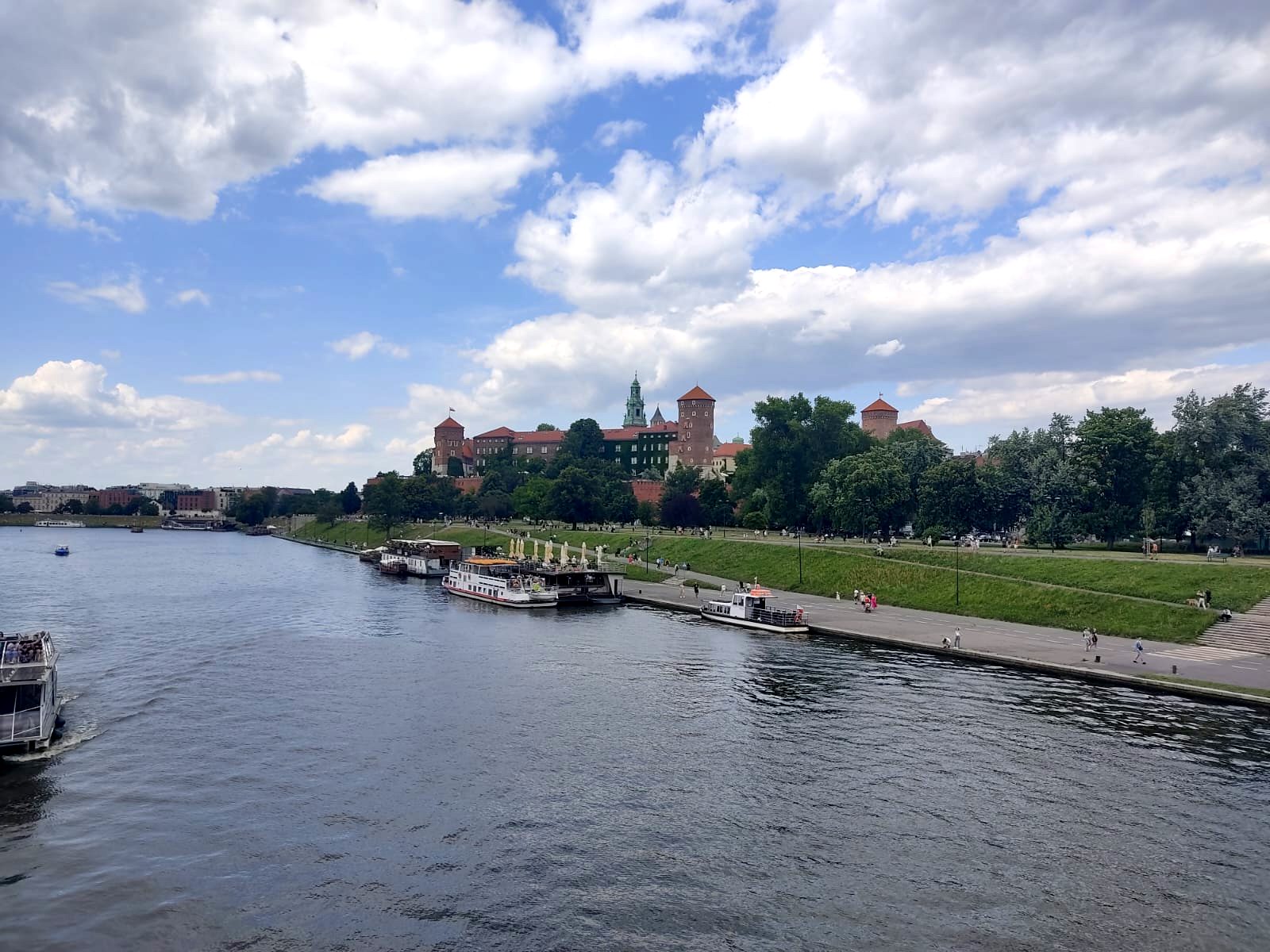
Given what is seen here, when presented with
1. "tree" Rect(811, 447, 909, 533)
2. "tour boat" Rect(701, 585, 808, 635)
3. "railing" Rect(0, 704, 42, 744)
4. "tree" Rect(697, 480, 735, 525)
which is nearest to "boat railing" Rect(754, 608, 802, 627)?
"tour boat" Rect(701, 585, 808, 635)

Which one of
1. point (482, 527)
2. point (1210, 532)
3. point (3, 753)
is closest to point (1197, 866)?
point (3, 753)

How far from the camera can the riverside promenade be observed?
4638cm

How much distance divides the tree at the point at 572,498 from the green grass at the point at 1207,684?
11481 cm

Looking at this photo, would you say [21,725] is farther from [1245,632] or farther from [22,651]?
[1245,632]

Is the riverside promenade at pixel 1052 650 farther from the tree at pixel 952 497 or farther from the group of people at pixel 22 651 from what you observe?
the group of people at pixel 22 651

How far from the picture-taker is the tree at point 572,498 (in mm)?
154250

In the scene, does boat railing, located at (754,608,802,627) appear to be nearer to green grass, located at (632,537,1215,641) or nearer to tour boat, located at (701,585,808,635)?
tour boat, located at (701,585,808,635)

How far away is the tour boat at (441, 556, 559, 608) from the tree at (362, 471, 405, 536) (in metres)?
79.1

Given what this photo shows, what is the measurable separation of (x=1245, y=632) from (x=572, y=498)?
370 ft

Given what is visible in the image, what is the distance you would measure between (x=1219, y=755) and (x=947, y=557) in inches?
1912

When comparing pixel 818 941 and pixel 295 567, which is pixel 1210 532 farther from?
pixel 295 567

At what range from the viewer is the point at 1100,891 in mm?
24359

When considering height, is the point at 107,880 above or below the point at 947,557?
below

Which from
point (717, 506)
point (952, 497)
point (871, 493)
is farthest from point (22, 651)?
point (717, 506)
